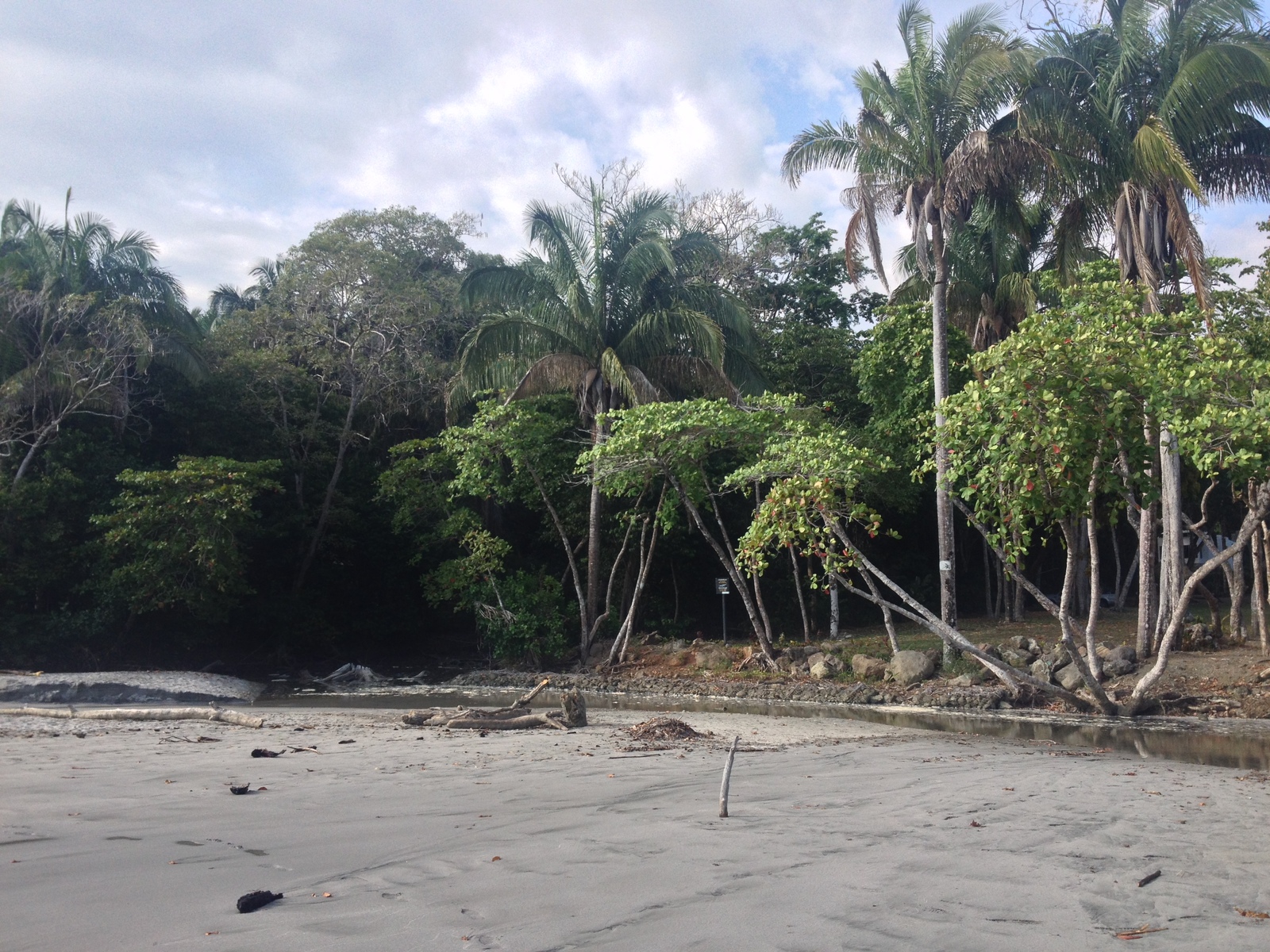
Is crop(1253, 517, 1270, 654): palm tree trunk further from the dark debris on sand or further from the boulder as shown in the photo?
the dark debris on sand

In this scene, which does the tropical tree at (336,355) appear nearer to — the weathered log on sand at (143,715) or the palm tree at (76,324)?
the palm tree at (76,324)

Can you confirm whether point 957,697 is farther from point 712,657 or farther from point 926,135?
point 926,135

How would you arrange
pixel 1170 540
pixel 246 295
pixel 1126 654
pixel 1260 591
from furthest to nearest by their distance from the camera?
pixel 246 295 → pixel 1260 591 → pixel 1170 540 → pixel 1126 654

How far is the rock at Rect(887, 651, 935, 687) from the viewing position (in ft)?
57.3

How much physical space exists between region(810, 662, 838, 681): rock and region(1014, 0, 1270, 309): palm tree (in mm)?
8657

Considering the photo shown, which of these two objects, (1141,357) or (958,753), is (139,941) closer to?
(958,753)

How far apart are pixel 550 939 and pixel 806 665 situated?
16246 millimetres

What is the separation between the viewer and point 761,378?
2333 centimetres

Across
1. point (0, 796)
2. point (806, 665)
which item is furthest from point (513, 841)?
point (806, 665)

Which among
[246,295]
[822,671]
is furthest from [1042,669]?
[246,295]

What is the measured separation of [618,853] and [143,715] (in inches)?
399

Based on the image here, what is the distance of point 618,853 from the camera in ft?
17.0

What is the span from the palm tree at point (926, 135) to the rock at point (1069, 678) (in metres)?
2.36

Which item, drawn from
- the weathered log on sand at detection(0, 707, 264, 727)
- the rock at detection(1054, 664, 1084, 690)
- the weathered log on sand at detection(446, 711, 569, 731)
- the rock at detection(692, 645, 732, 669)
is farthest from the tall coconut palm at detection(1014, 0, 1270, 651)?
the weathered log on sand at detection(0, 707, 264, 727)
